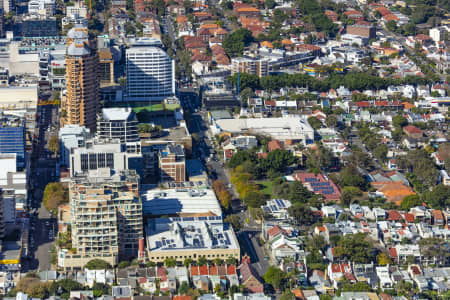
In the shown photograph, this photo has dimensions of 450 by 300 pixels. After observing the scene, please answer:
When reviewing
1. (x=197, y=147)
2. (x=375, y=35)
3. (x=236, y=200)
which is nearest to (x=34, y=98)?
(x=197, y=147)

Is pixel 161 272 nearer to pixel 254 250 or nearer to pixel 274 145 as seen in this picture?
pixel 254 250

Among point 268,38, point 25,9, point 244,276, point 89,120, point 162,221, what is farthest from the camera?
point 25,9

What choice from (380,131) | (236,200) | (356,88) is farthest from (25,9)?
(236,200)

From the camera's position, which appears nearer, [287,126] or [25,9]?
[287,126]

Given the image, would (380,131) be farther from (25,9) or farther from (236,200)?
(25,9)

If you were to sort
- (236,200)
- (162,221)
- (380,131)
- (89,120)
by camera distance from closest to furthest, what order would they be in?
(162,221)
(236,200)
(89,120)
(380,131)

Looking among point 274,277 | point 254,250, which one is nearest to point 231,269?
point 274,277

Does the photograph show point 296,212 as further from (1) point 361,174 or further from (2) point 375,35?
(2) point 375,35

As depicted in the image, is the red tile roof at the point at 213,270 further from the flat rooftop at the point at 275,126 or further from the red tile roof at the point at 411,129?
the red tile roof at the point at 411,129
